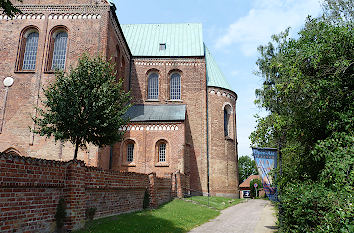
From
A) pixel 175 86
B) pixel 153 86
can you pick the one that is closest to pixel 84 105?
pixel 153 86

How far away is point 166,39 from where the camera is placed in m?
32.5

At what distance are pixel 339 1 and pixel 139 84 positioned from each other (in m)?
22.3

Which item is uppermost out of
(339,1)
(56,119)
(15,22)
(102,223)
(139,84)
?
(15,22)

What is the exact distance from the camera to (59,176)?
7.72 metres

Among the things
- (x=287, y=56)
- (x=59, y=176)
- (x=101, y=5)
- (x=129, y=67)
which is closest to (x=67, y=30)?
(x=101, y=5)

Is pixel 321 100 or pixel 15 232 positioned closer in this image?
pixel 15 232

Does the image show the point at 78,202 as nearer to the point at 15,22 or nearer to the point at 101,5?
the point at 101,5

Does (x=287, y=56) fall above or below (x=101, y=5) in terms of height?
below

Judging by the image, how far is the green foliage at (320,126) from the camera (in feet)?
19.7

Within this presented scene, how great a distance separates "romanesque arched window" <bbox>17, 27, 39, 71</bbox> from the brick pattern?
1380 cm

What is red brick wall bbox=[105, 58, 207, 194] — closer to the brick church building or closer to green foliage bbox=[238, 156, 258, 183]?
the brick church building

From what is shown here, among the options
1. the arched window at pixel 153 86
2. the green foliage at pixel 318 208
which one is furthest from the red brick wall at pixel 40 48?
the green foliage at pixel 318 208

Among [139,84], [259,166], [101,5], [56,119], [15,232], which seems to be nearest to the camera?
[15,232]

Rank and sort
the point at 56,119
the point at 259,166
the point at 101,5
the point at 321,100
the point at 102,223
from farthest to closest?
1. the point at 101,5
2. the point at 56,119
3. the point at 259,166
4. the point at 102,223
5. the point at 321,100
